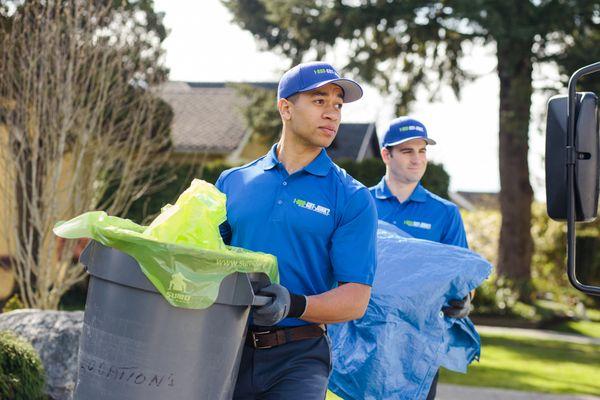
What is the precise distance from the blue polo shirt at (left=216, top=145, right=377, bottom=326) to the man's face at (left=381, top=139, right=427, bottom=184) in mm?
2248

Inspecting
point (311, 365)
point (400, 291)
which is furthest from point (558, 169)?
point (400, 291)

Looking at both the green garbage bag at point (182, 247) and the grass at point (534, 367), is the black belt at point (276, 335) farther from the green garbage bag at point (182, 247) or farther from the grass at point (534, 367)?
the grass at point (534, 367)

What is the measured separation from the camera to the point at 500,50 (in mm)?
17594

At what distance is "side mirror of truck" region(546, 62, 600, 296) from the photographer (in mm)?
2904

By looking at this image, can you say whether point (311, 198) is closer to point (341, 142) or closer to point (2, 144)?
point (2, 144)

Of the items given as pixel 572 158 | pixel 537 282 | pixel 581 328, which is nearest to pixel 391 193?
pixel 572 158

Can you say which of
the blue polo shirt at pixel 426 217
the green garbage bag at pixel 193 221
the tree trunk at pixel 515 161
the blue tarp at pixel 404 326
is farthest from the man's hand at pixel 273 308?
the tree trunk at pixel 515 161

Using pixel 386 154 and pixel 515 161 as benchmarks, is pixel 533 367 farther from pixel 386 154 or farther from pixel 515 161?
pixel 515 161

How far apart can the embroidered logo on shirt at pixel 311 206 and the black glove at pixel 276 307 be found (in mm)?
436

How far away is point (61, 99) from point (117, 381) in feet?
26.5

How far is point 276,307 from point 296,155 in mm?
866

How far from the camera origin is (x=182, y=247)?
279 centimetres

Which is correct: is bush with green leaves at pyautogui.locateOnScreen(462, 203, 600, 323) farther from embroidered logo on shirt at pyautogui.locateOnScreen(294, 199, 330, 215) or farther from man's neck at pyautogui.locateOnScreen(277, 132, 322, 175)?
embroidered logo on shirt at pyautogui.locateOnScreen(294, 199, 330, 215)

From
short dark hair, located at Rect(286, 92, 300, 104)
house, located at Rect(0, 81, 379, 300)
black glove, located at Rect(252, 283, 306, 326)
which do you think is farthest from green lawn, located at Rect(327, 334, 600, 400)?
house, located at Rect(0, 81, 379, 300)
